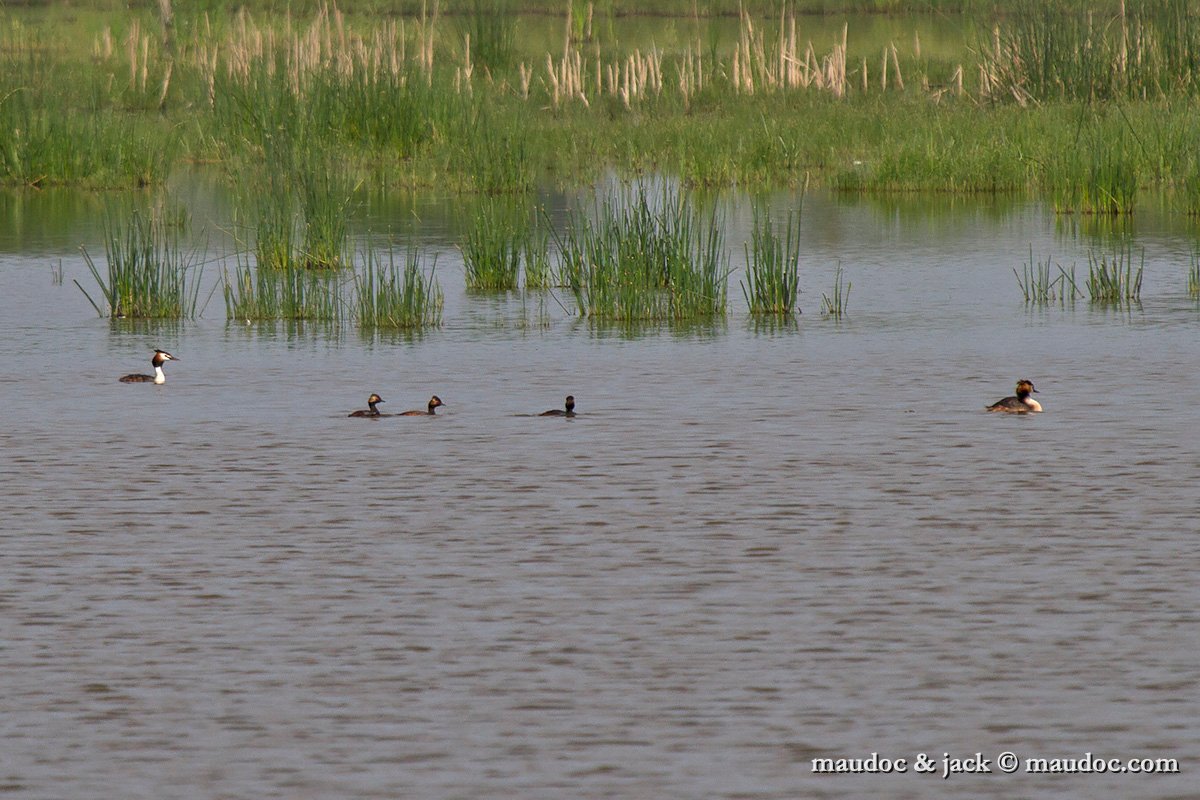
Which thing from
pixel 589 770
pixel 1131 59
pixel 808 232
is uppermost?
pixel 1131 59

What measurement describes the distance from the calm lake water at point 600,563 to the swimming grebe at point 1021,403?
8cm

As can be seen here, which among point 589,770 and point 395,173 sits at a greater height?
point 395,173

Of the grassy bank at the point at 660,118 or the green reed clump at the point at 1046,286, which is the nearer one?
the green reed clump at the point at 1046,286

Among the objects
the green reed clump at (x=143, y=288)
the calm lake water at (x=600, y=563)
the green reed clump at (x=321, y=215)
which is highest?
the green reed clump at (x=321, y=215)

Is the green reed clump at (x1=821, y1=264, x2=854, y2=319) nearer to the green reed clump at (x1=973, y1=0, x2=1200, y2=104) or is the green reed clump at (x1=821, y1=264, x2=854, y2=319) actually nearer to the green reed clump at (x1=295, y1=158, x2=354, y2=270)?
the green reed clump at (x1=295, y1=158, x2=354, y2=270)

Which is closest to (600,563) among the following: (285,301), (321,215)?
(285,301)

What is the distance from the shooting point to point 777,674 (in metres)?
7.04

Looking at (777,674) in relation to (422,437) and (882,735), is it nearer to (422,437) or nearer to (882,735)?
(882,735)

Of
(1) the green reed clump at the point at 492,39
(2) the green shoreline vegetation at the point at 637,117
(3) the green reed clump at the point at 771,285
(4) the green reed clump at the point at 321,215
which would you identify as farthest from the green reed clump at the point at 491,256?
(1) the green reed clump at the point at 492,39

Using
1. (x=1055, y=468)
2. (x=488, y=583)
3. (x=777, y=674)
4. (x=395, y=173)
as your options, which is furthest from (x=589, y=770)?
(x=395, y=173)

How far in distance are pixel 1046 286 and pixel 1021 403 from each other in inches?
220

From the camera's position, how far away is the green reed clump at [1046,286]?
683 inches

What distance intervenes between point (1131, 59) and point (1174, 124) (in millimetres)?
4535

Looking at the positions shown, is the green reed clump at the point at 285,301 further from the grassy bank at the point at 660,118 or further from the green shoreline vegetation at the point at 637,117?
the grassy bank at the point at 660,118
